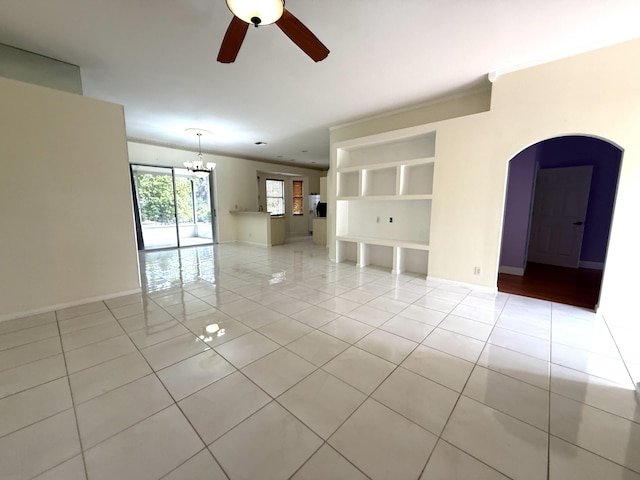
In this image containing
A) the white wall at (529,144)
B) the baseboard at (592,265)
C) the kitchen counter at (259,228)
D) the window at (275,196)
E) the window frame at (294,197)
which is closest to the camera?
the white wall at (529,144)

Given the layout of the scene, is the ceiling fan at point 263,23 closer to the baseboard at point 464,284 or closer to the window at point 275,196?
the baseboard at point 464,284

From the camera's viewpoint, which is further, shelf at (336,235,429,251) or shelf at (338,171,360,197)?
shelf at (338,171,360,197)

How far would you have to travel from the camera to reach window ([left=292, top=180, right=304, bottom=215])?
36.1 feet

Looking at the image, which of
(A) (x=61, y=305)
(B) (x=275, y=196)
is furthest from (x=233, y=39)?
(B) (x=275, y=196)

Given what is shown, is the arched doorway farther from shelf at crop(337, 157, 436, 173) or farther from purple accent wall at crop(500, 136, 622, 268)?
shelf at crop(337, 157, 436, 173)

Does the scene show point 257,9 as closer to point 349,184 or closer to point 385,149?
point 385,149

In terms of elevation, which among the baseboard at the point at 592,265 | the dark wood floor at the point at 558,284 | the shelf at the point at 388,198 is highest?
the shelf at the point at 388,198

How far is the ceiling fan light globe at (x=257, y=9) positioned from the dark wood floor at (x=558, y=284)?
447 centimetres

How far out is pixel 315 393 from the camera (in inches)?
68.1

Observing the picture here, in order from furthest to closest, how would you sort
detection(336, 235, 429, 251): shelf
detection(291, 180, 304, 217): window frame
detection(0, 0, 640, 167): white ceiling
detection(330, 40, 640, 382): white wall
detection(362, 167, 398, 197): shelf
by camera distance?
detection(291, 180, 304, 217): window frame
detection(362, 167, 398, 197): shelf
detection(336, 235, 429, 251): shelf
detection(330, 40, 640, 382): white wall
detection(0, 0, 640, 167): white ceiling

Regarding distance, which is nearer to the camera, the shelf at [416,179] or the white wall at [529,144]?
the white wall at [529,144]

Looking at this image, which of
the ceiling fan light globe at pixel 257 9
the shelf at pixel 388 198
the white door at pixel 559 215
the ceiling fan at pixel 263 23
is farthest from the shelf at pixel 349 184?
the white door at pixel 559 215

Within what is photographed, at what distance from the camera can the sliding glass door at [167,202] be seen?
6.98m

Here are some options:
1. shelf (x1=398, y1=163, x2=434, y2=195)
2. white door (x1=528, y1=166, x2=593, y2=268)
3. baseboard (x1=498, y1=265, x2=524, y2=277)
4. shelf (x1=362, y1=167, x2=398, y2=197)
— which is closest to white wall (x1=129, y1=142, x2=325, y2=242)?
shelf (x1=362, y1=167, x2=398, y2=197)
